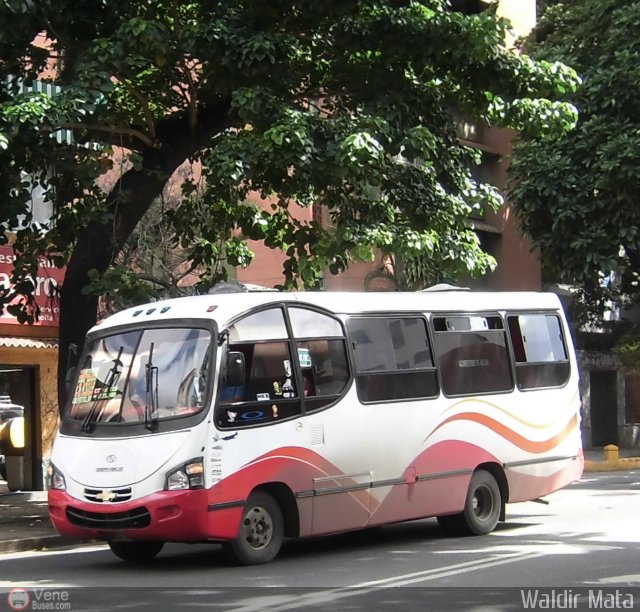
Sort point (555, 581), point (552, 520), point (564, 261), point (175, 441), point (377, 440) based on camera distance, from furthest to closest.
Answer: point (564, 261) → point (552, 520) → point (377, 440) → point (175, 441) → point (555, 581)

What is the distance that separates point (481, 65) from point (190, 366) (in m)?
6.71

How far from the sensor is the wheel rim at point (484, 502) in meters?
12.8

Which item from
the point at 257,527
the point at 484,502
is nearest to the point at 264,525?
Result: the point at 257,527

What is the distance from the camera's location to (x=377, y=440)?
11555 millimetres

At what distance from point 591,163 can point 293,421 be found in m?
16.7

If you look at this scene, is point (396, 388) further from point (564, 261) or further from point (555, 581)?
point (564, 261)

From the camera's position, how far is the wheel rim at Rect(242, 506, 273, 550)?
34.0 feet

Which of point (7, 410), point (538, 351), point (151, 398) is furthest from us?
point (7, 410)

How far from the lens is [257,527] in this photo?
10469 millimetres

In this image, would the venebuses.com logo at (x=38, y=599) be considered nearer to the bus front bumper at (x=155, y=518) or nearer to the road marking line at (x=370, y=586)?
the bus front bumper at (x=155, y=518)

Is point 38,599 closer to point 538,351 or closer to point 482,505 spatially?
point 482,505

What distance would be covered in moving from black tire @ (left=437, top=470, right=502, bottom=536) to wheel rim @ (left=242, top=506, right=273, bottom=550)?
2.83 meters

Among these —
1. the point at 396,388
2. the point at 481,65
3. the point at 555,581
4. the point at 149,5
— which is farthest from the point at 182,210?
the point at 555,581

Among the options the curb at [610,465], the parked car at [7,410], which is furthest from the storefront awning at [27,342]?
the curb at [610,465]
